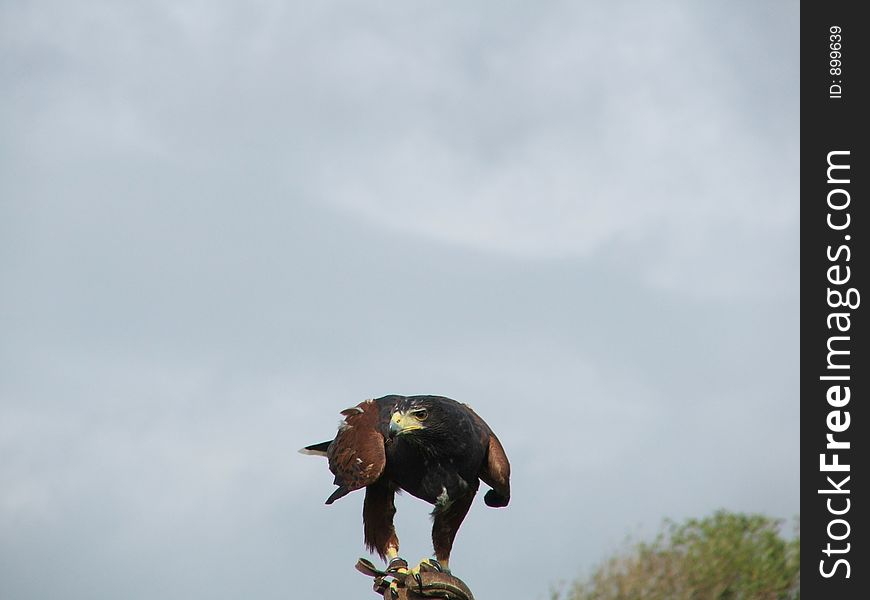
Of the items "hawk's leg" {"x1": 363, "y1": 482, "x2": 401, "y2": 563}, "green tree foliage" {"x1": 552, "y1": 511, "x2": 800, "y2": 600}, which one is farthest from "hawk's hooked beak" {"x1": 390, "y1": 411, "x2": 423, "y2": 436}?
"green tree foliage" {"x1": 552, "y1": 511, "x2": 800, "y2": 600}

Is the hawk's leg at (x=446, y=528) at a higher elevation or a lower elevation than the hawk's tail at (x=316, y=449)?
lower

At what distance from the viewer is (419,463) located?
833 cm

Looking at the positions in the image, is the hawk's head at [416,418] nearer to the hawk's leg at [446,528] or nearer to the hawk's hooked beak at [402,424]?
the hawk's hooked beak at [402,424]

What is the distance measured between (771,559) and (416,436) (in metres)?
9.04

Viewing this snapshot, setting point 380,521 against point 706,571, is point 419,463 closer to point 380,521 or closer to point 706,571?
point 380,521

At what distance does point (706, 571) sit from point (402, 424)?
28.4 ft

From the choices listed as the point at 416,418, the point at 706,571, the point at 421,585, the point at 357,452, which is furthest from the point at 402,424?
the point at 706,571

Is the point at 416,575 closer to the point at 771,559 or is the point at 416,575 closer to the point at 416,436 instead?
the point at 416,436

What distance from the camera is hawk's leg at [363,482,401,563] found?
846cm

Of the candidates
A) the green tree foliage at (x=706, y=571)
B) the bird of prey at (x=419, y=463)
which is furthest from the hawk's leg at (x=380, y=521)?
the green tree foliage at (x=706, y=571)

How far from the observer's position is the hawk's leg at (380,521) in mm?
8461

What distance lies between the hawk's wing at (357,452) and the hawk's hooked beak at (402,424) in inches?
12.0
